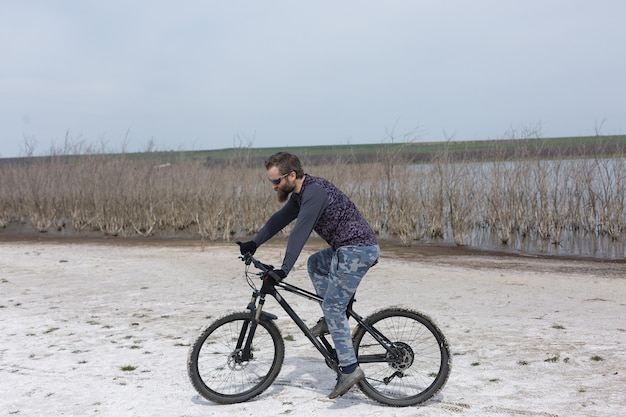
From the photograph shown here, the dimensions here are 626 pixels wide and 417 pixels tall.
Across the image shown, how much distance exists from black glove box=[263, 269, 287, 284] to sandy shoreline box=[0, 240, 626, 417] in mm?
868

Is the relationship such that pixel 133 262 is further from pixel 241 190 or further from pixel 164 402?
pixel 164 402

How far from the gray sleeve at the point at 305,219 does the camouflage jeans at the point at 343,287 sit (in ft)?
0.99

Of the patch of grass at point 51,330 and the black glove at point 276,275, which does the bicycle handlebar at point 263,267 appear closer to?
the black glove at point 276,275

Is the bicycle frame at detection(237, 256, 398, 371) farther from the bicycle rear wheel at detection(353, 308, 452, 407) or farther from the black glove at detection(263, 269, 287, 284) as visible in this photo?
the black glove at detection(263, 269, 287, 284)

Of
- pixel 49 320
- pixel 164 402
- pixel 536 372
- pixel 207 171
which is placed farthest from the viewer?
pixel 207 171

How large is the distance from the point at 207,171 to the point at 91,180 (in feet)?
12.9

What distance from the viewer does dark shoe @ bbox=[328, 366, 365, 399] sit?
4.17 m

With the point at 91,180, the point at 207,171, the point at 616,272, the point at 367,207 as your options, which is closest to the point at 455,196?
the point at 367,207

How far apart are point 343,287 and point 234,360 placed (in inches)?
37.5

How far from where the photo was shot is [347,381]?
4.18 meters

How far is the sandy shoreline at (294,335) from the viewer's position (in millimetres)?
4352

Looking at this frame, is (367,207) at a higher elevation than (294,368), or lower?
higher

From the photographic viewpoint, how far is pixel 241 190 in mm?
18516

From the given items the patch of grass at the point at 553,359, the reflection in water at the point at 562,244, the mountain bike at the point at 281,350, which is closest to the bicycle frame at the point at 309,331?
the mountain bike at the point at 281,350
